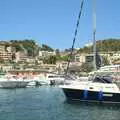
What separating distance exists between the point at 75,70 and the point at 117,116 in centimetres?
12347

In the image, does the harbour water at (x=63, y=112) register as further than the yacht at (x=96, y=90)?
No

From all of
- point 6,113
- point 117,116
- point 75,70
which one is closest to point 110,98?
point 117,116

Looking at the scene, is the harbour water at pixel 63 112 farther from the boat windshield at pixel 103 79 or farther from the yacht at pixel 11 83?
the yacht at pixel 11 83

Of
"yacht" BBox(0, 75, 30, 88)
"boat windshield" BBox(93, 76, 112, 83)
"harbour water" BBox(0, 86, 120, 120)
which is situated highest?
"boat windshield" BBox(93, 76, 112, 83)

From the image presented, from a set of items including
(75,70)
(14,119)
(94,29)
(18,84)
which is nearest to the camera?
(14,119)

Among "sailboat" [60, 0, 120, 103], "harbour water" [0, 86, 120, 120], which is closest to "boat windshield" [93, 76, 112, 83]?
"sailboat" [60, 0, 120, 103]

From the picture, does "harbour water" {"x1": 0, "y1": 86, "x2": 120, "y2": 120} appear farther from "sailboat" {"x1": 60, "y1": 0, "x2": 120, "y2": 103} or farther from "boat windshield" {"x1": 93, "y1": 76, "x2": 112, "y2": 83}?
"boat windshield" {"x1": 93, "y1": 76, "x2": 112, "y2": 83}

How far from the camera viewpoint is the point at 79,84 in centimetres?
4388

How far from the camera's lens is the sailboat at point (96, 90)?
42125mm

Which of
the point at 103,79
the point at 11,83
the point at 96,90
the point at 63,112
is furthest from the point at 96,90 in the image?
the point at 11,83

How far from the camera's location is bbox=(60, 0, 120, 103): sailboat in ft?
138

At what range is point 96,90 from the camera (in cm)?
4262

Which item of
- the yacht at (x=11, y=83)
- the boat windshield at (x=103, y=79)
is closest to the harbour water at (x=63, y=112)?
the boat windshield at (x=103, y=79)

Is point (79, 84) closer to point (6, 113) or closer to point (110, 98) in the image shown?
point (110, 98)
